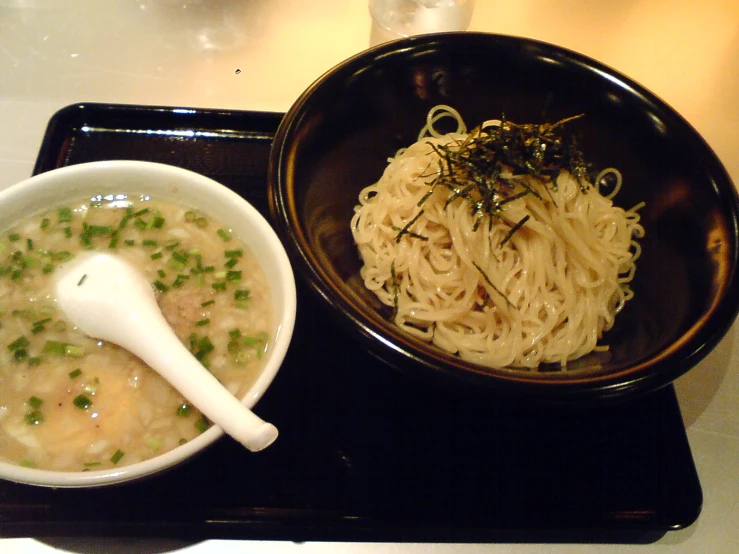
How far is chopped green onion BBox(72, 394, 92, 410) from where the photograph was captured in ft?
4.19

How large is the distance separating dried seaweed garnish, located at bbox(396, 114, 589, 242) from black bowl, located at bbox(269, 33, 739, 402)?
0.19 meters

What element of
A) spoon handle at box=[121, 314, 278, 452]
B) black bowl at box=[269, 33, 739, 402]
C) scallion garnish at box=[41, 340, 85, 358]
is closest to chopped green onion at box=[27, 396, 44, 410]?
scallion garnish at box=[41, 340, 85, 358]

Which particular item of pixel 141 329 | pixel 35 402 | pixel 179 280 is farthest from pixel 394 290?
pixel 35 402

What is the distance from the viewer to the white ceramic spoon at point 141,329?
113 centimetres

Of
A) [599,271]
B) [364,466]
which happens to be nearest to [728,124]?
[599,271]

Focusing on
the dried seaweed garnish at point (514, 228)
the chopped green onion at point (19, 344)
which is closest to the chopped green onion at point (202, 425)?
the chopped green onion at point (19, 344)

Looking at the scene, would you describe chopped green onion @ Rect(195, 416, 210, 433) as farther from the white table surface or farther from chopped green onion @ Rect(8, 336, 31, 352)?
the white table surface

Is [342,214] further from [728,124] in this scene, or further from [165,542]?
[728,124]

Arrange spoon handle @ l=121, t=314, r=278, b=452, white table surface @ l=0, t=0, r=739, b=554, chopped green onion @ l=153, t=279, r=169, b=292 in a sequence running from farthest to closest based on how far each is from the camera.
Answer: white table surface @ l=0, t=0, r=739, b=554 < chopped green onion @ l=153, t=279, r=169, b=292 < spoon handle @ l=121, t=314, r=278, b=452

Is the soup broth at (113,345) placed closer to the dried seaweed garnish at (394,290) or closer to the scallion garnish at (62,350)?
the scallion garnish at (62,350)

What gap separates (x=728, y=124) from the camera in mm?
2811

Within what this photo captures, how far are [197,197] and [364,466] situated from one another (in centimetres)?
86

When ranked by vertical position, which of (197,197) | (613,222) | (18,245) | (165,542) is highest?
(613,222)

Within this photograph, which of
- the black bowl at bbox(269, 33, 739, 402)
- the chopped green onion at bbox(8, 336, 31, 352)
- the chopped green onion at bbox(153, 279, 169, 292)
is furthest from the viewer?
the chopped green onion at bbox(153, 279, 169, 292)
